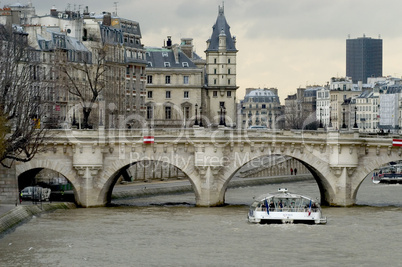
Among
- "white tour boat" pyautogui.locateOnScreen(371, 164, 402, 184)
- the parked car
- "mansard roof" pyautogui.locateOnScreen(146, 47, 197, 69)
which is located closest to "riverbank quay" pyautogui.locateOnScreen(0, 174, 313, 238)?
the parked car

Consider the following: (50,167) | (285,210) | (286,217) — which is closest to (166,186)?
(50,167)

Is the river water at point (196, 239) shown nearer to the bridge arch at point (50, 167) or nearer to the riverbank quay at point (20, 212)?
the riverbank quay at point (20, 212)

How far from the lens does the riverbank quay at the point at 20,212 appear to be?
6481 centimetres

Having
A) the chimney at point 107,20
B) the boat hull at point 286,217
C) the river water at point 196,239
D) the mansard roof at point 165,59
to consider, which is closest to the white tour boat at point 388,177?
the mansard roof at point 165,59

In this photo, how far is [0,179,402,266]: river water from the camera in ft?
187

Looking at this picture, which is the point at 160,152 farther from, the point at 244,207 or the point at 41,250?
the point at 41,250

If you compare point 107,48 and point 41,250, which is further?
point 107,48

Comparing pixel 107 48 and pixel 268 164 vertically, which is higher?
pixel 107 48

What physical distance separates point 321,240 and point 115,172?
1901cm

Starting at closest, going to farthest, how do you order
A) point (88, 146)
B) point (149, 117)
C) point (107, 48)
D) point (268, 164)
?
1. point (88, 146)
2. point (107, 48)
3. point (268, 164)
4. point (149, 117)

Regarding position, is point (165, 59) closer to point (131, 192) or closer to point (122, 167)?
point (131, 192)

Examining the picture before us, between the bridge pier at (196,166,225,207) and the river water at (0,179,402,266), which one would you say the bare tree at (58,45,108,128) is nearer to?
the bridge pier at (196,166,225,207)

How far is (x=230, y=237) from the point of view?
64.1m

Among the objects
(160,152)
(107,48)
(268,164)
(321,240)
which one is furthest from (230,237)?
(268,164)
